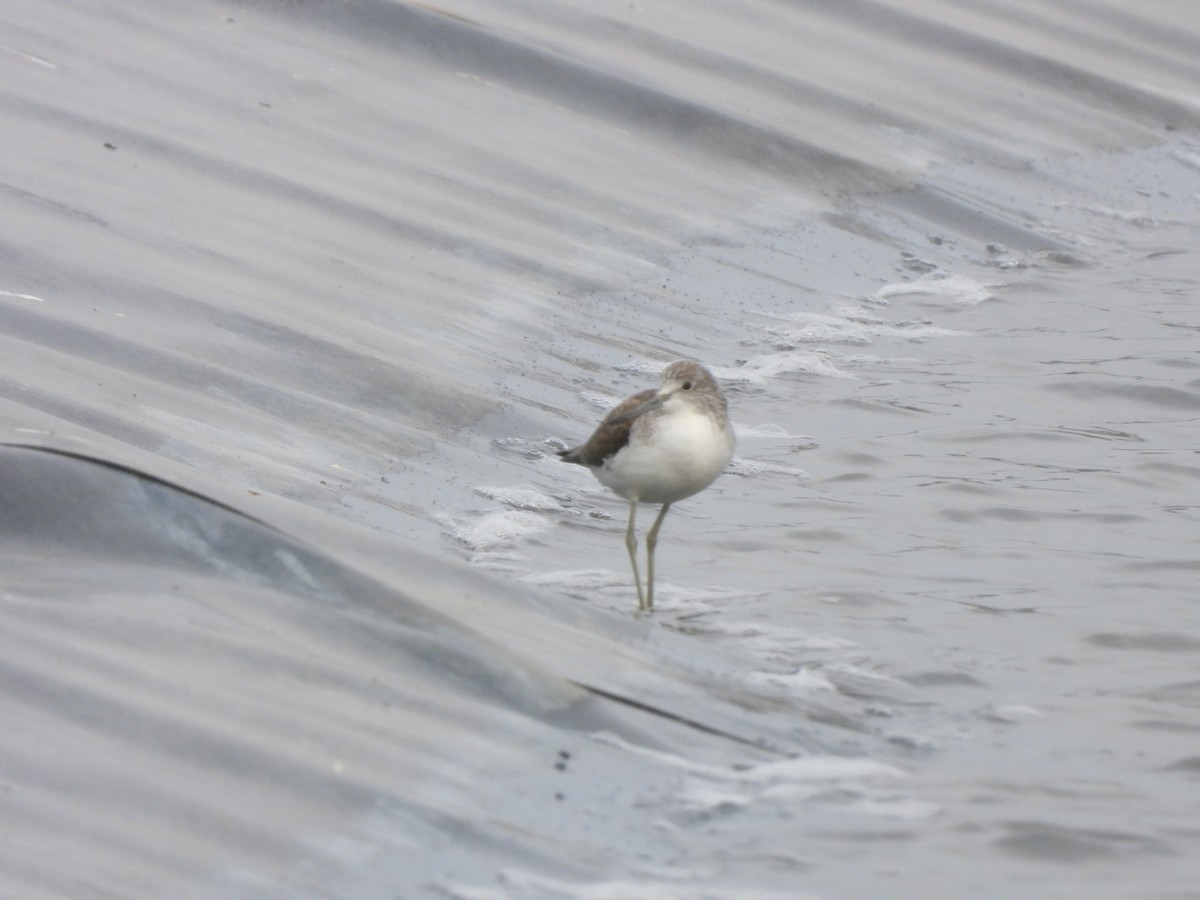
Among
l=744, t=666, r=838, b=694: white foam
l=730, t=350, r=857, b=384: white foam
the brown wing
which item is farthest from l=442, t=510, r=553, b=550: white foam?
l=730, t=350, r=857, b=384: white foam

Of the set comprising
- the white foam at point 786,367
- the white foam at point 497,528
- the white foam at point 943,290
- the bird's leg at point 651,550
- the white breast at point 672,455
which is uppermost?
the white foam at point 943,290

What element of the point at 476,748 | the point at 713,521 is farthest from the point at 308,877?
the point at 713,521

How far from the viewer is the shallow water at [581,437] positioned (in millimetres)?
4535

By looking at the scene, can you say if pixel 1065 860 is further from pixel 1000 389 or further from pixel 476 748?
pixel 1000 389

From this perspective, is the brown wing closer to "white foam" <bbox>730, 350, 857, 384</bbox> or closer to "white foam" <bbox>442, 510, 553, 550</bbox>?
"white foam" <bbox>442, 510, 553, 550</bbox>

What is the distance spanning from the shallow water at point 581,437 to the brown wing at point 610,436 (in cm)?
35

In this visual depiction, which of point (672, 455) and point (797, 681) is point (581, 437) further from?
point (797, 681)

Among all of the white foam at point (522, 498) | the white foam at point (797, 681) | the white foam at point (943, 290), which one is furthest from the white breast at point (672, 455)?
the white foam at point (943, 290)

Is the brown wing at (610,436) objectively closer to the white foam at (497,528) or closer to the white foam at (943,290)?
the white foam at (497,528)

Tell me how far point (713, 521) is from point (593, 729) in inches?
120

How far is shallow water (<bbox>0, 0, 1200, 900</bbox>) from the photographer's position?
4535mm

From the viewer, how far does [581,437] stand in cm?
823

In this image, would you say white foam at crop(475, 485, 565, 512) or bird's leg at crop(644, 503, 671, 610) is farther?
white foam at crop(475, 485, 565, 512)

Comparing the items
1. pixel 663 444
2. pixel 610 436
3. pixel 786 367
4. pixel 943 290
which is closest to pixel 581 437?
pixel 610 436
